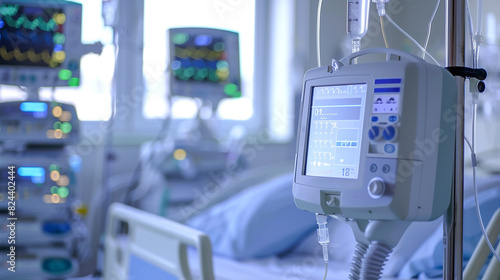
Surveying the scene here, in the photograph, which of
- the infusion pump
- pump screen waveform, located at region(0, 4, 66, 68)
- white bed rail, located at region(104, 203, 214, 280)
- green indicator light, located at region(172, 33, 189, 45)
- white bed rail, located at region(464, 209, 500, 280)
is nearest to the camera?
the infusion pump

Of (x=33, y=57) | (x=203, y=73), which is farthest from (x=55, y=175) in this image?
(x=203, y=73)

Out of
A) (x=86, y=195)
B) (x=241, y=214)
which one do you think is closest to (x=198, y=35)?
(x=86, y=195)

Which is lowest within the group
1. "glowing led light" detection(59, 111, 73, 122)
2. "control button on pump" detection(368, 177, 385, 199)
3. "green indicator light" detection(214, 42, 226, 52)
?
"control button on pump" detection(368, 177, 385, 199)

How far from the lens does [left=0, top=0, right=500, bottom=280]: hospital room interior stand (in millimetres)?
749

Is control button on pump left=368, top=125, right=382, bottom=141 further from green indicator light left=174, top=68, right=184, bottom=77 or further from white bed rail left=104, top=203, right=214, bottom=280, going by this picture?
green indicator light left=174, top=68, right=184, bottom=77

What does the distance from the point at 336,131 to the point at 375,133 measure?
0.26ft

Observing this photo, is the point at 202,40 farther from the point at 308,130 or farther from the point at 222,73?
the point at 308,130

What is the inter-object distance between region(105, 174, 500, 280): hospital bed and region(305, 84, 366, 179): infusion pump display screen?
24.9 inches

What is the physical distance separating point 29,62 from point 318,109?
1875 millimetres

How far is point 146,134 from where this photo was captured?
135 inches

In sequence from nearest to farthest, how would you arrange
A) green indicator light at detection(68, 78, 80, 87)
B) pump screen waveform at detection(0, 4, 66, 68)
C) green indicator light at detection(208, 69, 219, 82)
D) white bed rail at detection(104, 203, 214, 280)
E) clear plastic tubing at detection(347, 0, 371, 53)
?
clear plastic tubing at detection(347, 0, 371, 53) < white bed rail at detection(104, 203, 214, 280) < pump screen waveform at detection(0, 4, 66, 68) < green indicator light at detection(68, 78, 80, 87) < green indicator light at detection(208, 69, 219, 82)

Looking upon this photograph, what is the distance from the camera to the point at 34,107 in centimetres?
237

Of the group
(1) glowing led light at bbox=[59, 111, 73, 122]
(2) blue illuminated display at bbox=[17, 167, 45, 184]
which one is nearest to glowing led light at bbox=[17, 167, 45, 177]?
(2) blue illuminated display at bbox=[17, 167, 45, 184]

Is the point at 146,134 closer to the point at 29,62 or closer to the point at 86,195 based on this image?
the point at 86,195
